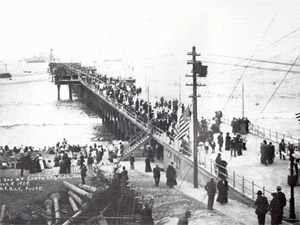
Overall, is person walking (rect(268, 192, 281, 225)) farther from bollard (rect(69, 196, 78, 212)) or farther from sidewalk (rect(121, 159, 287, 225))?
bollard (rect(69, 196, 78, 212))

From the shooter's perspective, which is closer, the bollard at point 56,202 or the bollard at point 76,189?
the bollard at point 56,202

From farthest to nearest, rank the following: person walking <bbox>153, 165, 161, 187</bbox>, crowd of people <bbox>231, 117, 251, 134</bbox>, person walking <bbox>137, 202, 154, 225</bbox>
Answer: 1. crowd of people <bbox>231, 117, 251, 134</bbox>
2. person walking <bbox>153, 165, 161, 187</bbox>
3. person walking <bbox>137, 202, 154, 225</bbox>

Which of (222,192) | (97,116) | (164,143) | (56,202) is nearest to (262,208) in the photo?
(222,192)

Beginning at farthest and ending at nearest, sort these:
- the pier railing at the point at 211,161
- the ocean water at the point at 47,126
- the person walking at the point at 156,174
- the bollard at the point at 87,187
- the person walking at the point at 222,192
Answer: the ocean water at the point at 47,126
the person walking at the point at 156,174
the bollard at the point at 87,187
the pier railing at the point at 211,161
the person walking at the point at 222,192

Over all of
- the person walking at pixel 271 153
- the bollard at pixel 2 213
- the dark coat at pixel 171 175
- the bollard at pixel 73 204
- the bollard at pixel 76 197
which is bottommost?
the bollard at pixel 2 213

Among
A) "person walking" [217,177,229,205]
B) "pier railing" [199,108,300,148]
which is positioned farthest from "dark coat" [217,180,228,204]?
"pier railing" [199,108,300,148]

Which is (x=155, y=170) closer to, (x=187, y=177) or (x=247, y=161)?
(x=187, y=177)

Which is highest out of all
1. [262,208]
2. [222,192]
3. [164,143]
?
[164,143]

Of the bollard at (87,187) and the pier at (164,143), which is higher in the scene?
the pier at (164,143)

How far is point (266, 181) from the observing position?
10688 millimetres

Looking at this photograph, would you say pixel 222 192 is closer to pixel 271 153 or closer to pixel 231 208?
pixel 231 208

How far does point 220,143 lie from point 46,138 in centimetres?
1276

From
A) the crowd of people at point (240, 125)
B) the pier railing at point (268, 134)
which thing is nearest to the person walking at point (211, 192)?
the pier railing at point (268, 134)

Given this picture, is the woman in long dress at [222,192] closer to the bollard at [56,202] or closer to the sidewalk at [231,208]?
the sidewalk at [231,208]
